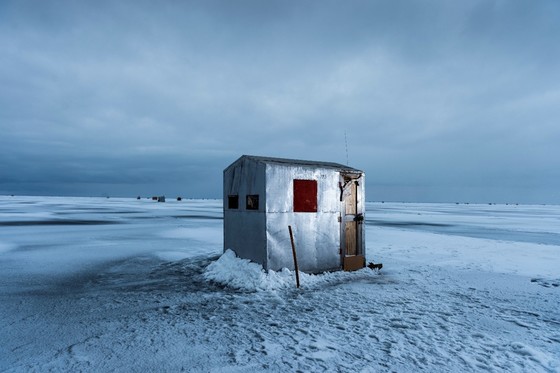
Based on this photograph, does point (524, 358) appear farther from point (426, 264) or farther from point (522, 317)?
point (426, 264)

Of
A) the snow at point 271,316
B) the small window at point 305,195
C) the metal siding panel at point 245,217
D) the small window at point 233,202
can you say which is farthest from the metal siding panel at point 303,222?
the small window at point 233,202

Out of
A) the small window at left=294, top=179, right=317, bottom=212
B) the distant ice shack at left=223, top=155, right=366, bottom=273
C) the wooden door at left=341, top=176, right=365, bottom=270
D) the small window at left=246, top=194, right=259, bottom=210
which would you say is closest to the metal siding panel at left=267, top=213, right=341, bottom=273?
the distant ice shack at left=223, top=155, right=366, bottom=273

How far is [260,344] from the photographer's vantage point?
5.43 meters

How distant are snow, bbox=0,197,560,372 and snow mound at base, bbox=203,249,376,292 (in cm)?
4

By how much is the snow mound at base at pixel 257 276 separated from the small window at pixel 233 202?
5.41ft

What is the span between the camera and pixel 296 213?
10156 millimetres

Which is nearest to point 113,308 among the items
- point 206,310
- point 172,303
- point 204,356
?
point 172,303

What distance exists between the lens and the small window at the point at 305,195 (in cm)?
1023

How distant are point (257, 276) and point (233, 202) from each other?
3084 mm

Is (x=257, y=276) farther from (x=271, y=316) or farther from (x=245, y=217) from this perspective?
(x=271, y=316)

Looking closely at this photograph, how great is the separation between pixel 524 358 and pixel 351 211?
6615 mm

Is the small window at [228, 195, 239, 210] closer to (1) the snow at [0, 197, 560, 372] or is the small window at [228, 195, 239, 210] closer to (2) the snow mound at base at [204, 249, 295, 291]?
(1) the snow at [0, 197, 560, 372]

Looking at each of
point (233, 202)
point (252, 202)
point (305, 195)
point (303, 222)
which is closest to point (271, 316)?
point (303, 222)

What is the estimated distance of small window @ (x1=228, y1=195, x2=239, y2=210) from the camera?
1116 cm
